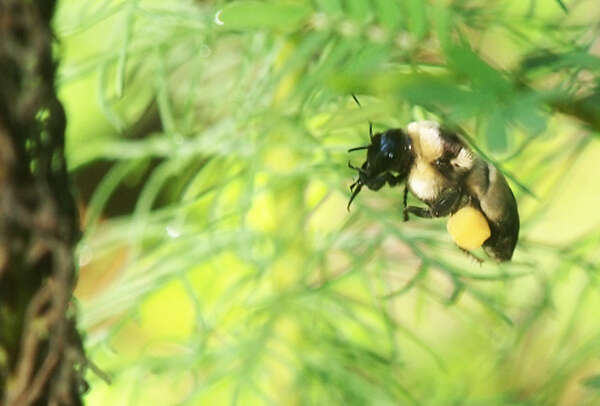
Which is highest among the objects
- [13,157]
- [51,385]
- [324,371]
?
[13,157]

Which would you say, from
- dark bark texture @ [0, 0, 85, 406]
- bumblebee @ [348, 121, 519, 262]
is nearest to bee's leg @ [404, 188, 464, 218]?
bumblebee @ [348, 121, 519, 262]

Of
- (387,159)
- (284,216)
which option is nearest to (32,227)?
(387,159)

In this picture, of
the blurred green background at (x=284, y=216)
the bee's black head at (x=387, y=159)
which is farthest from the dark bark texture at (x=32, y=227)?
the bee's black head at (x=387, y=159)

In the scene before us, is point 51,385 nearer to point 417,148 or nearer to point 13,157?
point 13,157

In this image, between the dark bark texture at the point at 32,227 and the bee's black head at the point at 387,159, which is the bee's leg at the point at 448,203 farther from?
the dark bark texture at the point at 32,227

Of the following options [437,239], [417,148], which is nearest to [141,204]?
[437,239]

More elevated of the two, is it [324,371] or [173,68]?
[173,68]

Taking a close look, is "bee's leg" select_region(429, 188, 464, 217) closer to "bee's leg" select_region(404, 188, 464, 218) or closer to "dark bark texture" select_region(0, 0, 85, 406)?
"bee's leg" select_region(404, 188, 464, 218)
